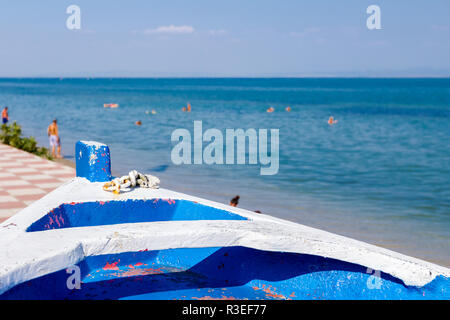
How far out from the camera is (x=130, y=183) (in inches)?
156

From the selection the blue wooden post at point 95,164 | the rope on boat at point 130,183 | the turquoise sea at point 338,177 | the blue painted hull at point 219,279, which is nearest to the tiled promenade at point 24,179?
the turquoise sea at point 338,177

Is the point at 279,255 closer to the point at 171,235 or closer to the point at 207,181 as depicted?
the point at 171,235

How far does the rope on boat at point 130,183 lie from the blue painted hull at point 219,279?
563mm

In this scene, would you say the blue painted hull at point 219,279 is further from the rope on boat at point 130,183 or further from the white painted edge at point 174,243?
the rope on boat at point 130,183

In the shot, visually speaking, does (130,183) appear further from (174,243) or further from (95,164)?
(174,243)

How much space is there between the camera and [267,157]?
58.3 ft

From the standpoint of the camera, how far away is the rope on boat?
151 inches

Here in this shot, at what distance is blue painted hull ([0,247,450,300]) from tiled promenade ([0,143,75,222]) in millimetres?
4041

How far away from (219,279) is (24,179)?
24.3 feet

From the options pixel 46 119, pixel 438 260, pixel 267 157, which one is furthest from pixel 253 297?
pixel 46 119

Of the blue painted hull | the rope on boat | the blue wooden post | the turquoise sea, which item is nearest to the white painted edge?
the blue painted hull

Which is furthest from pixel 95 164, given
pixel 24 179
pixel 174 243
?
pixel 24 179

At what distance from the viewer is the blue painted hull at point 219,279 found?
8.89 ft
